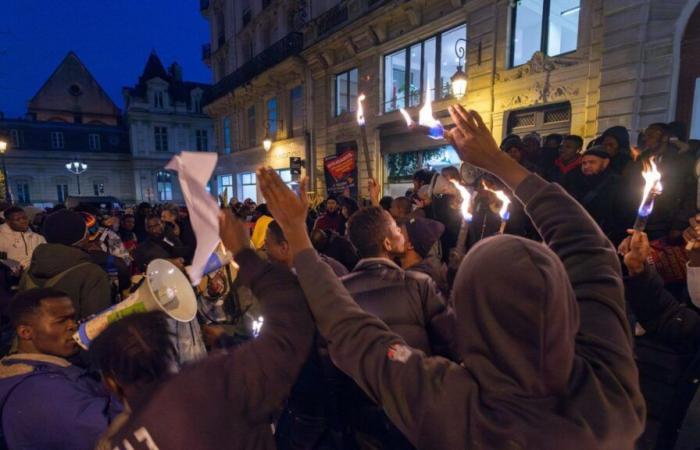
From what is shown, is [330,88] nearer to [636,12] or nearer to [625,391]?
[636,12]

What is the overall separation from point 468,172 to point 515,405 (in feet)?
18.1

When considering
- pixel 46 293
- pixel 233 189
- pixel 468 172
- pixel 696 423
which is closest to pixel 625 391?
pixel 696 423

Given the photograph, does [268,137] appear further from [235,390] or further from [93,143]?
[93,143]

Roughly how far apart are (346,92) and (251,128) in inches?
361

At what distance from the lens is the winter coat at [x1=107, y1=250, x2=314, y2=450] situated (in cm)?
119

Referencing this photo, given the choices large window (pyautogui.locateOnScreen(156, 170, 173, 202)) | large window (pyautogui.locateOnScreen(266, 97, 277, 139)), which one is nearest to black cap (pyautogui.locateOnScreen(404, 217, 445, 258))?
large window (pyautogui.locateOnScreen(266, 97, 277, 139))

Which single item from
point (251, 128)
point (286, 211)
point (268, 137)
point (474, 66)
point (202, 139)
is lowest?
point (286, 211)

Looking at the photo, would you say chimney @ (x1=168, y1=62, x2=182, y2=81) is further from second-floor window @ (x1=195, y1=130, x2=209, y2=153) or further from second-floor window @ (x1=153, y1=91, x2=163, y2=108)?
second-floor window @ (x1=195, y1=130, x2=209, y2=153)

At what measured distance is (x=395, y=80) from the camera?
12844 millimetres

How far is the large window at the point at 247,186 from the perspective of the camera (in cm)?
2177

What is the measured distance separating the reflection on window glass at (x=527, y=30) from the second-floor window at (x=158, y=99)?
146ft

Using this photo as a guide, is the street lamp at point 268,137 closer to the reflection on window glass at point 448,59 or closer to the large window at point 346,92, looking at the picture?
the large window at point 346,92

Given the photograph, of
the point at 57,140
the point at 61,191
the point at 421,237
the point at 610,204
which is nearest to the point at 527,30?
the point at 610,204

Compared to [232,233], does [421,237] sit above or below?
below
